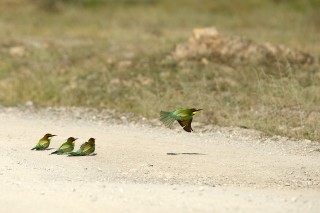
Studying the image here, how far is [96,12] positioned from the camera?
3114cm

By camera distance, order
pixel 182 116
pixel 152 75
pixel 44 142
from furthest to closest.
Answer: pixel 152 75, pixel 44 142, pixel 182 116

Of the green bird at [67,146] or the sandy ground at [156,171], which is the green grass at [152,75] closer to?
the sandy ground at [156,171]

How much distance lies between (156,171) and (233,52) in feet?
25.6

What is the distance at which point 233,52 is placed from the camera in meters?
17.0

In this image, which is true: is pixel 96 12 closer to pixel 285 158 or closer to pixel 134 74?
pixel 134 74

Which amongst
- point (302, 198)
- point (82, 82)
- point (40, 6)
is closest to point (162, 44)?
point (82, 82)

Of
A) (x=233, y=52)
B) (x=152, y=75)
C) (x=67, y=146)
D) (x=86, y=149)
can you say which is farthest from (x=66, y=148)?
(x=233, y=52)

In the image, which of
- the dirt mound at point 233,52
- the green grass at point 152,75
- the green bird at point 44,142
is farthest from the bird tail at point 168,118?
the dirt mound at point 233,52

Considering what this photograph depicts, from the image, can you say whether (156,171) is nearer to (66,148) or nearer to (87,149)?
(87,149)

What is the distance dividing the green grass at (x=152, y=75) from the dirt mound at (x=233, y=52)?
0.26m

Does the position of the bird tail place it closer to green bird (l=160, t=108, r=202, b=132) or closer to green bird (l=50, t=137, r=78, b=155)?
green bird (l=160, t=108, r=202, b=132)

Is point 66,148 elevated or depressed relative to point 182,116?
depressed

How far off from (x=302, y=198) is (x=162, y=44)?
1098 centimetres

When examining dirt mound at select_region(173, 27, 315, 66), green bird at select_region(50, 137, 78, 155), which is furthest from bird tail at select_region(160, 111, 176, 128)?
dirt mound at select_region(173, 27, 315, 66)
